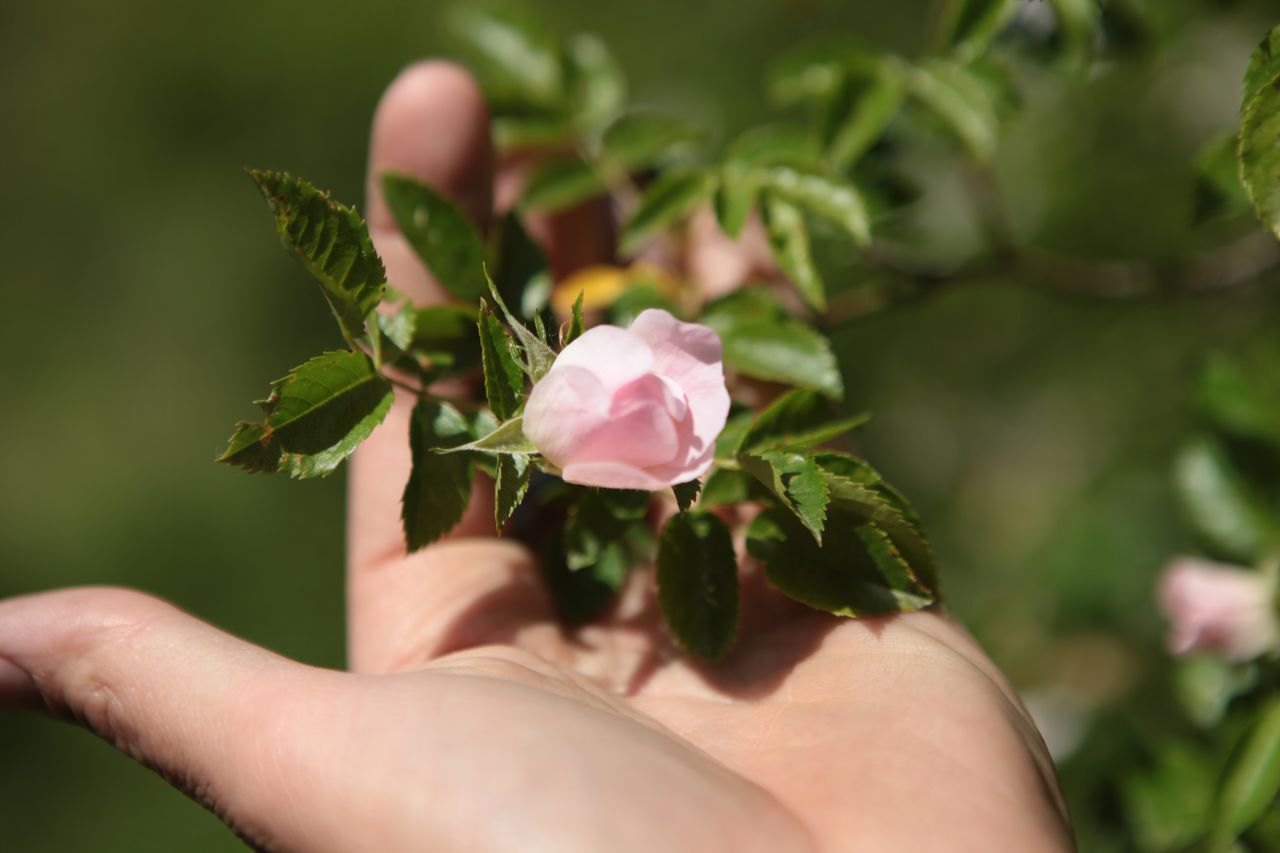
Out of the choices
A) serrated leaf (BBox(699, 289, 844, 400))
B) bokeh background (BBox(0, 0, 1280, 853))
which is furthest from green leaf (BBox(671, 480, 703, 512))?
bokeh background (BBox(0, 0, 1280, 853))

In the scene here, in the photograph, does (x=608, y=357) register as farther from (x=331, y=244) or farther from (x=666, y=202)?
(x=666, y=202)

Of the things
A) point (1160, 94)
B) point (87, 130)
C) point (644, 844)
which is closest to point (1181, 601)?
point (644, 844)

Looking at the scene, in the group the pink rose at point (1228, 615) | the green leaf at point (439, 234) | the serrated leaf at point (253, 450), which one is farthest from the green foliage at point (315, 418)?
the pink rose at point (1228, 615)

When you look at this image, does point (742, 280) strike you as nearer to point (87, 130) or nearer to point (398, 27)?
point (398, 27)

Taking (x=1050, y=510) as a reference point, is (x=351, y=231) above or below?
above

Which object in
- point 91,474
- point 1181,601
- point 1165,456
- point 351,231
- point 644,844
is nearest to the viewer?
point 644,844

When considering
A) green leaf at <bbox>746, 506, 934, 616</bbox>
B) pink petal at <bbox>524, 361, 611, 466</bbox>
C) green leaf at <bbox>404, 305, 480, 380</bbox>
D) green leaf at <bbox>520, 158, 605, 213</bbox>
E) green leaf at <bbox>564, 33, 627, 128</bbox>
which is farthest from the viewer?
green leaf at <bbox>564, 33, 627, 128</bbox>

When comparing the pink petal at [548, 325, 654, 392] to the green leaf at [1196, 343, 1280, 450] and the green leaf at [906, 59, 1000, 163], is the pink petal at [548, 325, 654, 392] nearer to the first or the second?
the green leaf at [906, 59, 1000, 163]
